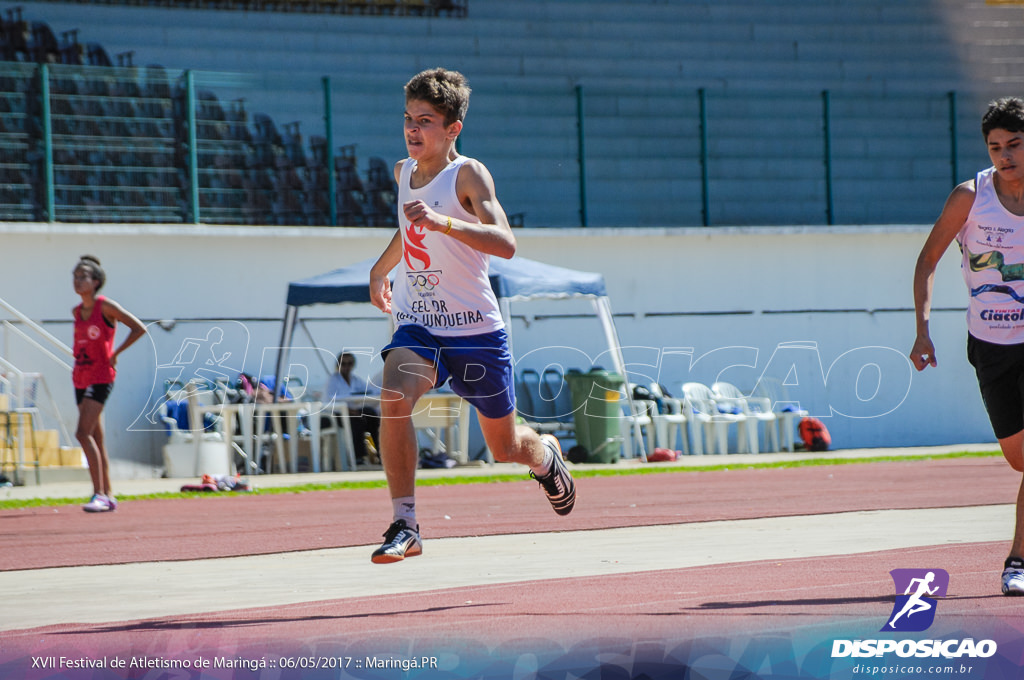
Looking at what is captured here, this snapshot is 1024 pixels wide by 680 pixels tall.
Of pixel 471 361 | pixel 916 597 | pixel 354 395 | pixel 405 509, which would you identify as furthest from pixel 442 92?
pixel 354 395

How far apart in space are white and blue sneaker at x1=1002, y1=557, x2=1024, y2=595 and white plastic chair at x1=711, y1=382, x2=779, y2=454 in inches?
530

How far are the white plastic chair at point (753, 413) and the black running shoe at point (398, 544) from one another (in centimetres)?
1343

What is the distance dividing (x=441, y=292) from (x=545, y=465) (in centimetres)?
112

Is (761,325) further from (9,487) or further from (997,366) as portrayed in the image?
(997,366)

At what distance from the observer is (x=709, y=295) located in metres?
20.2

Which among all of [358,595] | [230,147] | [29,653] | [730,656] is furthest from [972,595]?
[230,147]

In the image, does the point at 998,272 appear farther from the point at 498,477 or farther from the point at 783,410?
→ the point at 783,410

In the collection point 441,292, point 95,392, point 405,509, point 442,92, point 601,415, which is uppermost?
point 442,92

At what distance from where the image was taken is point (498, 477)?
14445mm

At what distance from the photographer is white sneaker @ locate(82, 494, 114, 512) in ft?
35.3

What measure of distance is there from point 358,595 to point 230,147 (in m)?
13.7

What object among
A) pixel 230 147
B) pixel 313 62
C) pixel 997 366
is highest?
Answer: pixel 313 62

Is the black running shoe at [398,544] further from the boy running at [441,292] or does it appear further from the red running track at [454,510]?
the red running track at [454,510]

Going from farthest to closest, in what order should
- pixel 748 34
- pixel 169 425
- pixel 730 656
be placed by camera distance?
pixel 748 34, pixel 169 425, pixel 730 656
